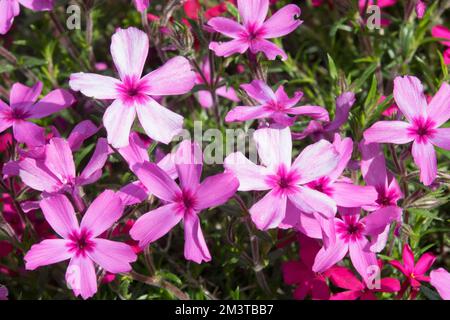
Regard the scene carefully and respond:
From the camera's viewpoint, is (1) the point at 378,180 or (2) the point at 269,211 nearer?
(2) the point at 269,211

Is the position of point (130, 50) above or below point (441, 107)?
above

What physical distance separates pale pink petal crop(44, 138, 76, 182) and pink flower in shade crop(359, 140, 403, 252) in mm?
692

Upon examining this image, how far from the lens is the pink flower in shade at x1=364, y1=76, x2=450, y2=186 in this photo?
1.49 meters

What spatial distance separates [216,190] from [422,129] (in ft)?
1.68

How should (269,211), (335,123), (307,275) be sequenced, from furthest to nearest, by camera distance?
(307,275) < (335,123) < (269,211)

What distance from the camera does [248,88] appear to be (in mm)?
1565

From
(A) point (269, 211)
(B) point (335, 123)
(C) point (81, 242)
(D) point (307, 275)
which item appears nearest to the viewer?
(A) point (269, 211)

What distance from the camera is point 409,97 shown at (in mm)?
1530

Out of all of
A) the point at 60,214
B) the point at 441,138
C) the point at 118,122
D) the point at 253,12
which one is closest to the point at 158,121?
the point at 118,122

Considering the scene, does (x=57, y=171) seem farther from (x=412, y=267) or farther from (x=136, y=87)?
(x=412, y=267)

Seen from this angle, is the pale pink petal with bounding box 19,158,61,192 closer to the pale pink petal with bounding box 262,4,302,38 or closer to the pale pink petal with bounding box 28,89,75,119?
the pale pink petal with bounding box 28,89,75,119

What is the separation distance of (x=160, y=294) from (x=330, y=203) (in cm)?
77

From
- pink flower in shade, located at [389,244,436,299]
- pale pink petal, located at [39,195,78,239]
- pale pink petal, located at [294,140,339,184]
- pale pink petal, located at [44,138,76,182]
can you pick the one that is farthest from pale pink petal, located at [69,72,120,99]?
pink flower in shade, located at [389,244,436,299]
